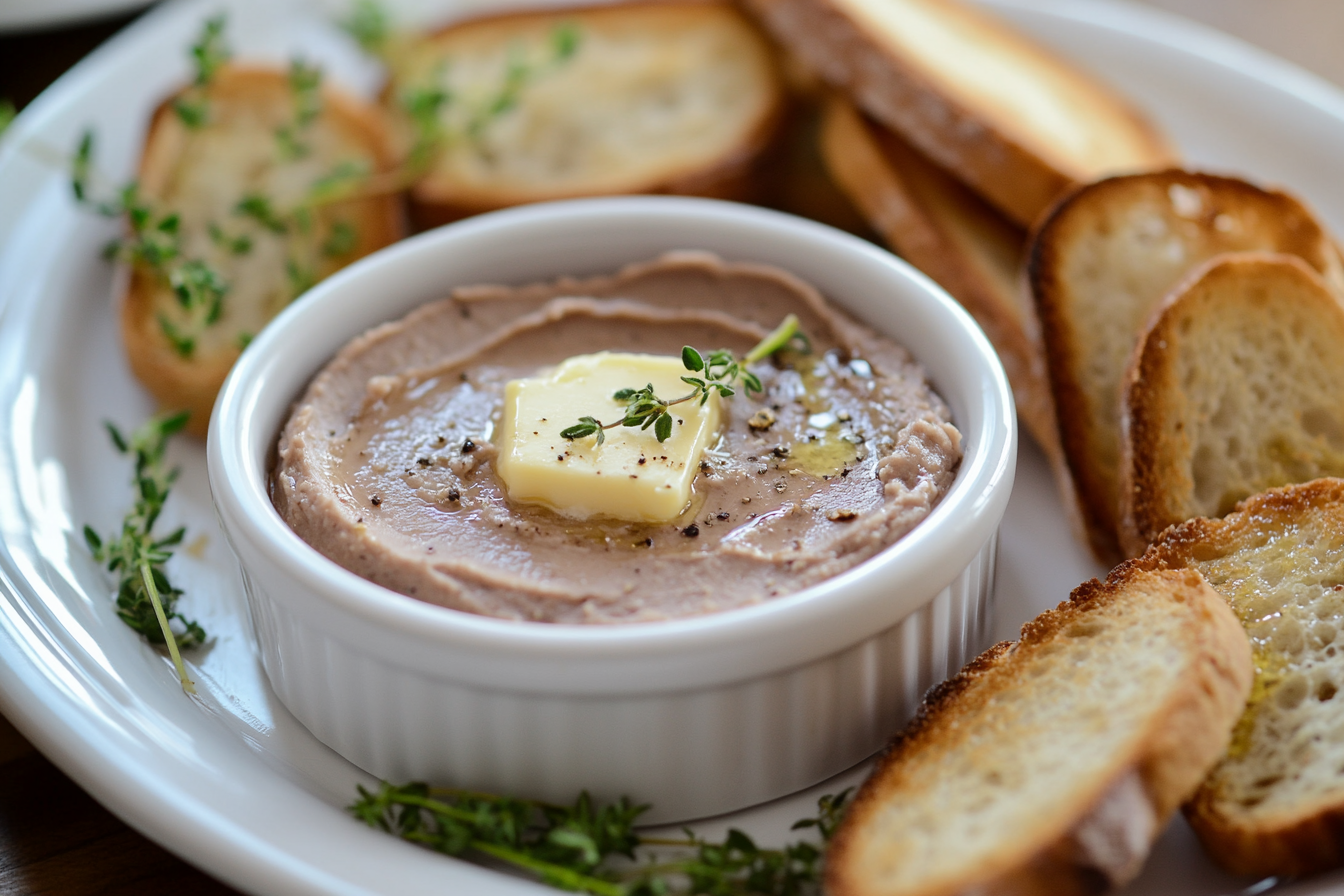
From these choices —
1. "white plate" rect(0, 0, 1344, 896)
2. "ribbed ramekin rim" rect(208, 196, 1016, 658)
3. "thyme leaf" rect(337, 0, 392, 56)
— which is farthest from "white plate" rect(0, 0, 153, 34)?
"ribbed ramekin rim" rect(208, 196, 1016, 658)

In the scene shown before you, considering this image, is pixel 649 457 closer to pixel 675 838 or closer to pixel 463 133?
pixel 675 838

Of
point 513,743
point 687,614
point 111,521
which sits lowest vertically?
point 111,521

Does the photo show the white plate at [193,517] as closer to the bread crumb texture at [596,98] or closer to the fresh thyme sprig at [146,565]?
the fresh thyme sprig at [146,565]

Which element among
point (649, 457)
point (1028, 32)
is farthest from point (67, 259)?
point (1028, 32)

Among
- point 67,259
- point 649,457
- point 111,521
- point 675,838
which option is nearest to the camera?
point 675,838

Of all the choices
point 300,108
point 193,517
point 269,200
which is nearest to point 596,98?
point 300,108

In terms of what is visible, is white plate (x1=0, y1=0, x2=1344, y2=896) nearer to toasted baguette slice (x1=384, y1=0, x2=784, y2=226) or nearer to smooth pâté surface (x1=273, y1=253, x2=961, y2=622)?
smooth pâté surface (x1=273, y1=253, x2=961, y2=622)

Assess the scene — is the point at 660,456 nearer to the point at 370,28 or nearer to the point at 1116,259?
the point at 1116,259

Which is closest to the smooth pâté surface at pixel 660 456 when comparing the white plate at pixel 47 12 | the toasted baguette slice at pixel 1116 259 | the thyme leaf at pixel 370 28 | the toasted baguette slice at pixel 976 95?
the toasted baguette slice at pixel 1116 259
